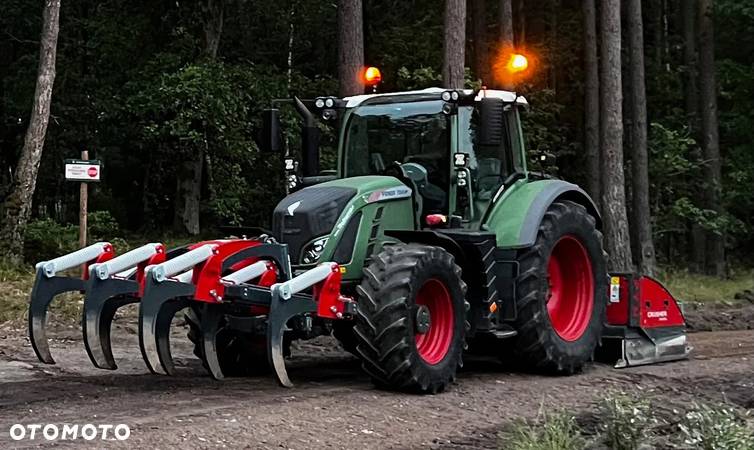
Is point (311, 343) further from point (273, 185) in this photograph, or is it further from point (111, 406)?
point (273, 185)

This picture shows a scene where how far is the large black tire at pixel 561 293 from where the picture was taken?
31.6ft

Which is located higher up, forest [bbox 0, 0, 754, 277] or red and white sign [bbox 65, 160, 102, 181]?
forest [bbox 0, 0, 754, 277]

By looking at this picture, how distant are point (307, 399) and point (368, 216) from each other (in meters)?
1.83

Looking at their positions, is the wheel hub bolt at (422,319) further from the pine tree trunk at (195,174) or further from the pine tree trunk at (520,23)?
the pine tree trunk at (520,23)

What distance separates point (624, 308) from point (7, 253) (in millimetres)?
9452

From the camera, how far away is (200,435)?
6445mm

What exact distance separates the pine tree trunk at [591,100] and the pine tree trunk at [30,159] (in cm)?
1275

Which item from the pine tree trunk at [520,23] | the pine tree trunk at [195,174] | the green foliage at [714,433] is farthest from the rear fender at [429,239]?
the pine tree trunk at [520,23]

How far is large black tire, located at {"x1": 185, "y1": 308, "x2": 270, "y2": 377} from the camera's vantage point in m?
9.19

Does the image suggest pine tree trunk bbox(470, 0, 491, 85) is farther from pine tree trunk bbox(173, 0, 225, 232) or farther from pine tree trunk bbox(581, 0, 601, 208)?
pine tree trunk bbox(173, 0, 225, 232)

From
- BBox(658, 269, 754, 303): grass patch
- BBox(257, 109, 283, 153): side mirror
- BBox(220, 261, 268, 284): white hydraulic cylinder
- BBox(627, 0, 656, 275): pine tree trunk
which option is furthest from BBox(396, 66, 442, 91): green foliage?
BBox(220, 261, 268, 284): white hydraulic cylinder

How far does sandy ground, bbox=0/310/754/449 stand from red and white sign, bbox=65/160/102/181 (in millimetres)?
2469

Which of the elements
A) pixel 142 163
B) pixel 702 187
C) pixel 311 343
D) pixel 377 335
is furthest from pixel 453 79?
pixel 142 163

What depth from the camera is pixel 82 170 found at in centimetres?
1341
